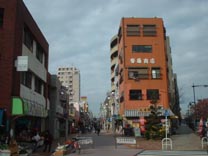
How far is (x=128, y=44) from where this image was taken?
59.4m

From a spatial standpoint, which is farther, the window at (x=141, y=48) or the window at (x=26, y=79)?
the window at (x=141, y=48)

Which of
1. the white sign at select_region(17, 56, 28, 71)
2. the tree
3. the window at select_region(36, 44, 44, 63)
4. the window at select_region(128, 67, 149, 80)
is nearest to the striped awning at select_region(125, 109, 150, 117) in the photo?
the window at select_region(128, 67, 149, 80)

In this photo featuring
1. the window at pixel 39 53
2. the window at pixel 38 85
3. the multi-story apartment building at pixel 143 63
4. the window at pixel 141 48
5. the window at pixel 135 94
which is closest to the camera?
the window at pixel 38 85

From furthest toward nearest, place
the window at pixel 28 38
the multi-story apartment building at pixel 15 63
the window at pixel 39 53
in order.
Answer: the window at pixel 39 53
the window at pixel 28 38
the multi-story apartment building at pixel 15 63

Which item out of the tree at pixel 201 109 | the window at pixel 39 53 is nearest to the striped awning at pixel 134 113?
the window at pixel 39 53

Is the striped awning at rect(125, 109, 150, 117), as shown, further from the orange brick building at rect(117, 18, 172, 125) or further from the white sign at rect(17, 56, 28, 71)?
the white sign at rect(17, 56, 28, 71)

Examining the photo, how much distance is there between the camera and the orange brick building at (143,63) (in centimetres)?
5847

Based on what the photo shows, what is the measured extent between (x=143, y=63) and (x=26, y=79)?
30.0m

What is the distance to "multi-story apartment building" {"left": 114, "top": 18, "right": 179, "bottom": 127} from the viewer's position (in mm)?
58469

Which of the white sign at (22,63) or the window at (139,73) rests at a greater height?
the window at (139,73)

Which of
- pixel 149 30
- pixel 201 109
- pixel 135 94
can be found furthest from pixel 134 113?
pixel 201 109

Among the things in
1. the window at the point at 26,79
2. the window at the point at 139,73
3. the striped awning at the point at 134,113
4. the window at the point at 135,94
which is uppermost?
the window at the point at 139,73

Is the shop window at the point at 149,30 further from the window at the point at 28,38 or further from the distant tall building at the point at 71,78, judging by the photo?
the distant tall building at the point at 71,78

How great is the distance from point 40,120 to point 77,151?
14.2 m
